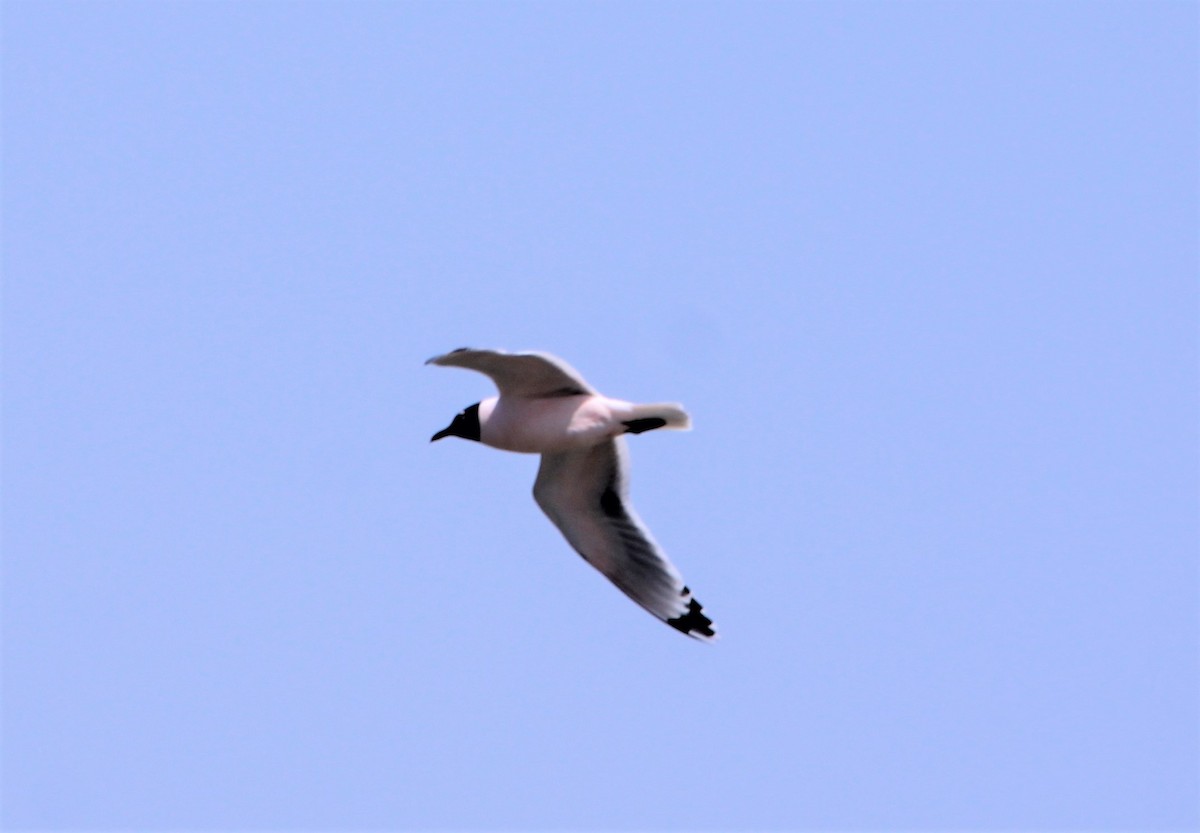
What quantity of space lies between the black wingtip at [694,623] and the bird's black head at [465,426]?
114 cm

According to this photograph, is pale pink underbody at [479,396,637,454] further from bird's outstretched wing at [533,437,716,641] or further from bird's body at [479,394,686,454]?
bird's outstretched wing at [533,437,716,641]

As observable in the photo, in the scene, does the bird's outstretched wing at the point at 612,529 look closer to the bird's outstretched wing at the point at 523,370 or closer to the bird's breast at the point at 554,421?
the bird's breast at the point at 554,421

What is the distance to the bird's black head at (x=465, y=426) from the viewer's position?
8.00m

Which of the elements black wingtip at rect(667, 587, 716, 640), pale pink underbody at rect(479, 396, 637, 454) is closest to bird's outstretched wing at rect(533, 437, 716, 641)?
black wingtip at rect(667, 587, 716, 640)

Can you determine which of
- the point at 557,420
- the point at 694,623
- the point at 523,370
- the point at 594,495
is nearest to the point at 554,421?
the point at 557,420

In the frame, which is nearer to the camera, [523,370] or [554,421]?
[523,370]

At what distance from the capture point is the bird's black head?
8.00 metres

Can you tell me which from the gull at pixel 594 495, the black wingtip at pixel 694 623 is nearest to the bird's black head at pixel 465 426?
the gull at pixel 594 495

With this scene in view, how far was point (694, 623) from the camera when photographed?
8234 millimetres

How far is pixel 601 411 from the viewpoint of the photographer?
7648mm

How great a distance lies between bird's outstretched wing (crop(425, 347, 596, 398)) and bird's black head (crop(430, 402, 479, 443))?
0.29 meters

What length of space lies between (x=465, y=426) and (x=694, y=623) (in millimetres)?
1301

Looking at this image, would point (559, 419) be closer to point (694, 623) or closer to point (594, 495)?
point (594, 495)

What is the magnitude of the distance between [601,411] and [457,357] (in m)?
0.78
